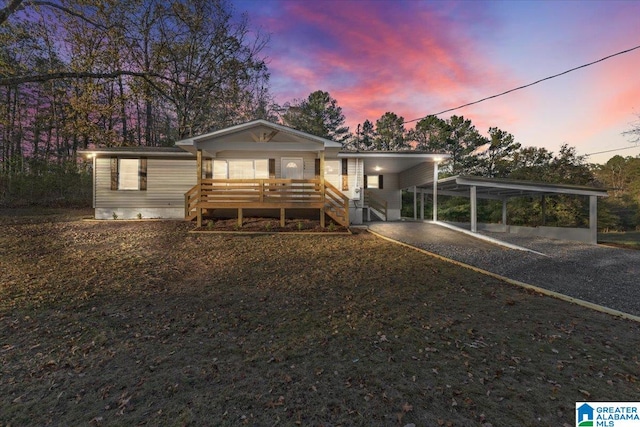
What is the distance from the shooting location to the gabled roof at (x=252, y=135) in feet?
37.2

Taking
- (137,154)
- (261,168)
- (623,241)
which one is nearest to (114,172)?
(137,154)

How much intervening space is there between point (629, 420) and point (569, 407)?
1.91 ft

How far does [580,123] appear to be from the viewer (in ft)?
56.0

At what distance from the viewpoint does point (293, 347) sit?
3.63 m

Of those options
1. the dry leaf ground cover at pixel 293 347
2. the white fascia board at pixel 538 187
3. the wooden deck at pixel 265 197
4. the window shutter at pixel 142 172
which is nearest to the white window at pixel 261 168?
the wooden deck at pixel 265 197

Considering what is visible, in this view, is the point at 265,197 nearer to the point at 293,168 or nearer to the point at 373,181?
the point at 293,168

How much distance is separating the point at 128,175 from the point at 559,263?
60.1 ft

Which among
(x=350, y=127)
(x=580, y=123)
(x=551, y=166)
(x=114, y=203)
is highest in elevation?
(x=350, y=127)

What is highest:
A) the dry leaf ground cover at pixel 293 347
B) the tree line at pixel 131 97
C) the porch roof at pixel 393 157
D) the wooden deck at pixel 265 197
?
the tree line at pixel 131 97

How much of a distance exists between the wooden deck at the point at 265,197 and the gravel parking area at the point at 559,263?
2.61 meters

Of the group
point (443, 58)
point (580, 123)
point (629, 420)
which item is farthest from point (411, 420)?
point (580, 123)

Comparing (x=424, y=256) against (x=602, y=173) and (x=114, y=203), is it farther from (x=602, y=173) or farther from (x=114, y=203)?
(x=602, y=173)

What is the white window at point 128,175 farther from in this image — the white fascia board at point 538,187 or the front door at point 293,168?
the white fascia board at point 538,187

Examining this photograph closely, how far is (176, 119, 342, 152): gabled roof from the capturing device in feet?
37.2
